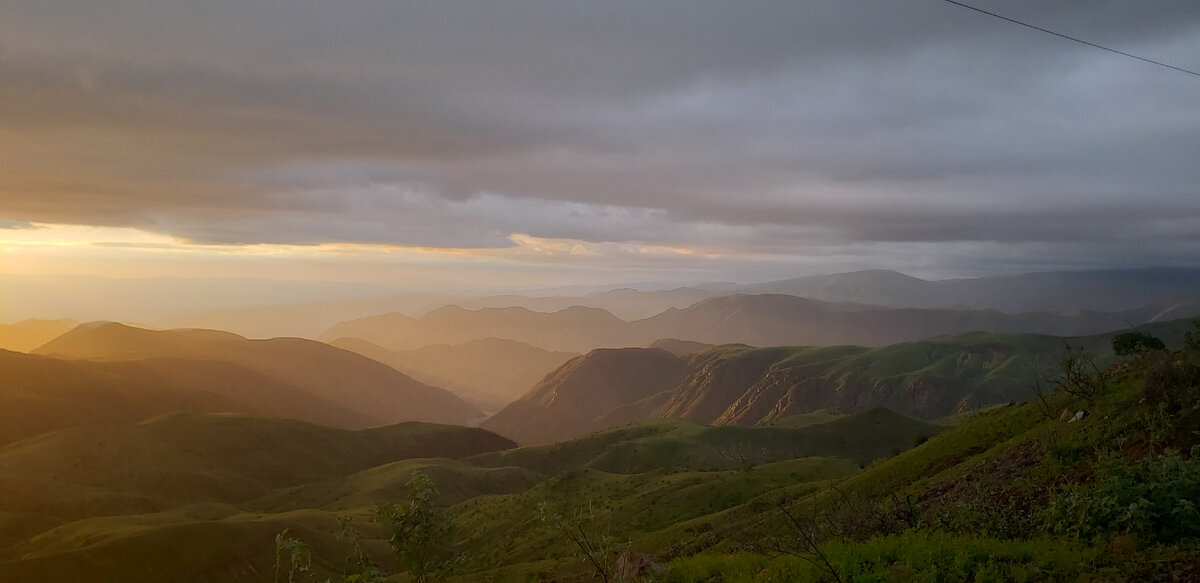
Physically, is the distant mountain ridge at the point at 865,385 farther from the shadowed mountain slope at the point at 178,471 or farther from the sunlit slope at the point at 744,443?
the shadowed mountain slope at the point at 178,471

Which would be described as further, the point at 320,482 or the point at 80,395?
the point at 80,395

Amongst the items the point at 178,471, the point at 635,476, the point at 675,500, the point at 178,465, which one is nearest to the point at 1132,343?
the point at 675,500

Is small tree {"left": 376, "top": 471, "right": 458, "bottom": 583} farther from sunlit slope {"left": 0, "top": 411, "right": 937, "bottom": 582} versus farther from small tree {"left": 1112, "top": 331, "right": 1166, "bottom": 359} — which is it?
sunlit slope {"left": 0, "top": 411, "right": 937, "bottom": 582}

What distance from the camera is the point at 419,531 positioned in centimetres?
856

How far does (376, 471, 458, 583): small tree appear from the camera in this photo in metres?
8.44

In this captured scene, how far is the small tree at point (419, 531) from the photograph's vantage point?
27.7 ft

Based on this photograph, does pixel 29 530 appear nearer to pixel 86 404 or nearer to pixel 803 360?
pixel 86 404

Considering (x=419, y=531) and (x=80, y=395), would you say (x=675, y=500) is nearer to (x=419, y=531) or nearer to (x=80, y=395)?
(x=419, y=531)

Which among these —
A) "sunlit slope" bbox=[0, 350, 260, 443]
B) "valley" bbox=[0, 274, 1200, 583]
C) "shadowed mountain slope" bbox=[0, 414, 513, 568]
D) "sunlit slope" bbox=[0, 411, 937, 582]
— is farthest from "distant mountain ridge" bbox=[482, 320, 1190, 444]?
"sunlit slope" bbox=[0, 350, 260, 443]

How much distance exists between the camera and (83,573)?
3797 centimetres

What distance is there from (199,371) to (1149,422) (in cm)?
19263

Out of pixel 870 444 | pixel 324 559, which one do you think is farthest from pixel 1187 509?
pixel 870 444

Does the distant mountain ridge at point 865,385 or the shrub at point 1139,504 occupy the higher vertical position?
the shrub at point 1139,504

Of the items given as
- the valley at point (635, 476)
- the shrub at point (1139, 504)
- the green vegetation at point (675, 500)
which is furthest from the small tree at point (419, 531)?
the shrub at point (1139, 504)
